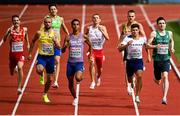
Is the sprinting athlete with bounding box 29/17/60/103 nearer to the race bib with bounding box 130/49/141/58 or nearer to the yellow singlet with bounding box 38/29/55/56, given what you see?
the yellow singlet with bounding box 38/29/55/56

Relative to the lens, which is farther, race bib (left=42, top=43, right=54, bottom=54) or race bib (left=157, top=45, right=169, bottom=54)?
race bib (left=42, top=43, right=54, bottom=54)

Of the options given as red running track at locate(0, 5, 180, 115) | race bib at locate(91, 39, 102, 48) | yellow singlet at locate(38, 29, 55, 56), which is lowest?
red running track at locate(0, 5, 180, 115)

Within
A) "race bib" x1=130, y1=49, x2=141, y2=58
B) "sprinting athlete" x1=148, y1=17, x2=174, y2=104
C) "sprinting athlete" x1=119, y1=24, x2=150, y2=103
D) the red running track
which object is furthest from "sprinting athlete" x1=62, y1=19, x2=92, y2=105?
"sprinting athlete" x1=148, y1=17, x2=174, y2=104

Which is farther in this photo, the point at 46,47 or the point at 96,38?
the point at 96,38

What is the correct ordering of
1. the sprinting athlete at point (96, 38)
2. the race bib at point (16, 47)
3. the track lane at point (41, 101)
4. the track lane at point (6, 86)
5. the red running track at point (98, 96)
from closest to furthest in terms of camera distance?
the track lane at point (41, 101), the red running track at point (98, 96), the track lane at point (6, 86), the race bib at point (16, 47), the sprinting athlete at point (96, 38)

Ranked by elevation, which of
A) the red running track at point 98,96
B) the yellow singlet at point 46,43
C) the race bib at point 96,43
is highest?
the yellow singlet at point 46,43

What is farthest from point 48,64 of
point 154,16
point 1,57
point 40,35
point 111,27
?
point 154,16

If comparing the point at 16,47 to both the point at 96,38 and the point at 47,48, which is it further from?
the point at 96,38

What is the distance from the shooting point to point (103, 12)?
36.0 m

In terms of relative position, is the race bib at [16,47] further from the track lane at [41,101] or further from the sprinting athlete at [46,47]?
the track lane at [41,101]

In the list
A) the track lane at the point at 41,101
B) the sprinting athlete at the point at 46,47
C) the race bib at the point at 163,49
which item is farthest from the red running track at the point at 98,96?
the race bib at the point at 163,49

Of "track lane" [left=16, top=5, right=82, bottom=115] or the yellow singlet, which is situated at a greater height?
the yellow singlet

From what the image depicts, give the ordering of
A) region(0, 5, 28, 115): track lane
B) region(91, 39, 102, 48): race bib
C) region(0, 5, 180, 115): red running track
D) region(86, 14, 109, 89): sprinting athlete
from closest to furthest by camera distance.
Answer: region(0, 5, 180, 115): red running track → region(0, 5, 28, 115): track lane → region(86, 14, 109, 89): sprinting athlete → region(91, 39, 102, 48): race bib

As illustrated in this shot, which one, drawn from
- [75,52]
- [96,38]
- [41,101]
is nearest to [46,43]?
[75,52]
